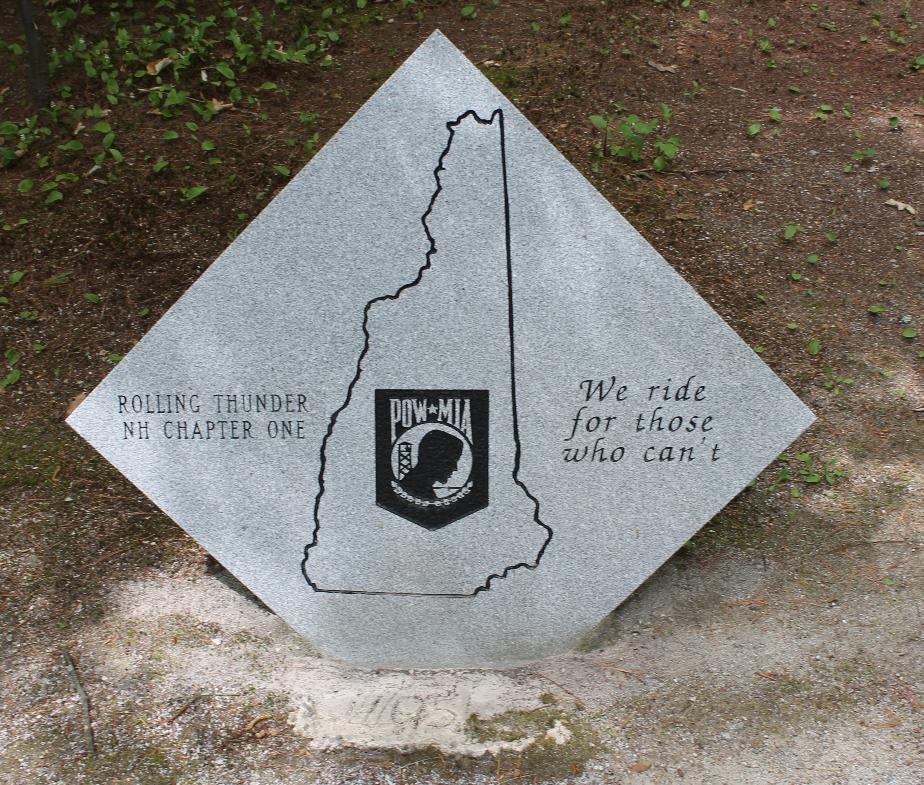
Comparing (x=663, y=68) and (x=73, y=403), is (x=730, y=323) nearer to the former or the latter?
(x=663, y=68)

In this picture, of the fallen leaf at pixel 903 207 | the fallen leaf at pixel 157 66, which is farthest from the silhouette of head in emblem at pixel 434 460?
the fallen leaf at pixel 157 66

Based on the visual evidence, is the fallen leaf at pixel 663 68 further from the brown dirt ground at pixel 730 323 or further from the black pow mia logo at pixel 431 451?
the black pow mia logo at pixel 431 451

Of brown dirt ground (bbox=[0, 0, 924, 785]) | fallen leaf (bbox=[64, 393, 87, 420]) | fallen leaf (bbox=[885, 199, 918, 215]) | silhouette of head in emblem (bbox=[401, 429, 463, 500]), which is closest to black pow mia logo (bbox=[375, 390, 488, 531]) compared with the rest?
silhouette of head in emblem (bbox=[401, 429, 463, 500])

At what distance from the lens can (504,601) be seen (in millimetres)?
3084

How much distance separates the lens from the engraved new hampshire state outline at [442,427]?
2.73 m

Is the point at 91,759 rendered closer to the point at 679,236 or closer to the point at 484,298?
the point at 484,298

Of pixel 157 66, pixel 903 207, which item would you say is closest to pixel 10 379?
pixel 157 66

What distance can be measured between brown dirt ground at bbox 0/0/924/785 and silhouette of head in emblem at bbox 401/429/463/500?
736mm

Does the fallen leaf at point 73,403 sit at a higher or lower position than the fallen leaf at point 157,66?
lower

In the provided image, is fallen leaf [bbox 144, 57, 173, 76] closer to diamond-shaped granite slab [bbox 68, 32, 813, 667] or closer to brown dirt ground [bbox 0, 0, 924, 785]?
brown dirt ground [bbox 0, 0, 924, 785]

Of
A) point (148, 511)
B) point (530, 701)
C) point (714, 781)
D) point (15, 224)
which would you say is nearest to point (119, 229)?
point (15, 224)

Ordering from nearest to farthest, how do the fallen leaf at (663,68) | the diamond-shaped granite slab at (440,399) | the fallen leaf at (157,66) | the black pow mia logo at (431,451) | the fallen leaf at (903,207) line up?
the diamond-shaped granite slab at (440,399) → the black pow mia logo at (431,451) → the fallen leaf at (903,207) → the fallen leaf at (157,66) → the fallen leaf at (663,68)

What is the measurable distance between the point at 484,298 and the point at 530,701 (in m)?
1.23

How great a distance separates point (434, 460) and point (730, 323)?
5.54ft
